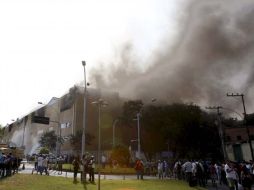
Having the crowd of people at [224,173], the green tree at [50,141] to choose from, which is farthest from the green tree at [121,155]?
the green tree at [50,141]

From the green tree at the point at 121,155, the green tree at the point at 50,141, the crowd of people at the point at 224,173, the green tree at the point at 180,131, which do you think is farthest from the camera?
the green tree at the point at 50,141

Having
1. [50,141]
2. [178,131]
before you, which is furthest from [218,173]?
[50,141]

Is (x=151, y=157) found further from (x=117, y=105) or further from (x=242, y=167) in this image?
(x=242, y=167)

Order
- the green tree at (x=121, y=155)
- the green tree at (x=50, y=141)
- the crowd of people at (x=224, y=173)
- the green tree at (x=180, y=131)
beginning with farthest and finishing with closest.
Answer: the green tree at (x=50, y=141), the green tree at (x=180, y=131), the green tree at (x=121, y=155), the crowd of people at (x=224, y=173)

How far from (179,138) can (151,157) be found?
1279 cm

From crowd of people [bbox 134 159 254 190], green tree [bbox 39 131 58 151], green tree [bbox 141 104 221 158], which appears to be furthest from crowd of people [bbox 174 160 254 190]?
green tree [bbox 39 131 58 151]

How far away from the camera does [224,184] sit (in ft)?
80.4

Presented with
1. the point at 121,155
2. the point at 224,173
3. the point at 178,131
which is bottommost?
the point at 224,173

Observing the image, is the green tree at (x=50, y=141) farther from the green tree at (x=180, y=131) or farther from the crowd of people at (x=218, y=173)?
the crowd of people at (x=218, y=173)

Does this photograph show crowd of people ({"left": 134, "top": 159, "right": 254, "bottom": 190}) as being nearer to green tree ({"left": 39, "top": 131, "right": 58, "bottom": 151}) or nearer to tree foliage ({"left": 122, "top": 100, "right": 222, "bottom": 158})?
tree foliage ({"left": 122, "top": 100, "right": 222, "bottom": 158})

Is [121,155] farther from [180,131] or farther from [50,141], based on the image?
[50,141]

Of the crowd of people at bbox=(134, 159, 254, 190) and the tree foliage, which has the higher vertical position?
the tree foliage

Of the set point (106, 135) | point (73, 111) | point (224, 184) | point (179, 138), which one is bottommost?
point (224, 184)

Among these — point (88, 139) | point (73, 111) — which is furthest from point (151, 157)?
point (73, 111)
